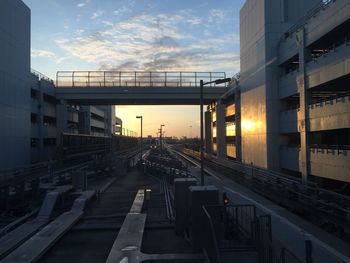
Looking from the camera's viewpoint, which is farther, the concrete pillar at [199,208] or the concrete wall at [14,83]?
the concrete wall at [14,83]

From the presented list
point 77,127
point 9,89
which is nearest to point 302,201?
point 9,89

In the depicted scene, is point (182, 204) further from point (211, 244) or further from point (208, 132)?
point (208, 132)

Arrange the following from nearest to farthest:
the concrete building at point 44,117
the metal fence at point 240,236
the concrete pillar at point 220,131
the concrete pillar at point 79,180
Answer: the metal fence at point 240,236, the concrete pillar at point 79,180, the concrete building at point 44,117, the concrete pillar at point 220,131

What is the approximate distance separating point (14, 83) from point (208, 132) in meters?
31.5

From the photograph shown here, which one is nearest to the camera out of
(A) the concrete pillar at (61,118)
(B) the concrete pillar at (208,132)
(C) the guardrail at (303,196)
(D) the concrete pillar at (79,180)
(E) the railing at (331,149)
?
(C) the guardrail at (303,196)

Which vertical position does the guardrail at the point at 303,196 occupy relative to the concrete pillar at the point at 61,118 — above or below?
below

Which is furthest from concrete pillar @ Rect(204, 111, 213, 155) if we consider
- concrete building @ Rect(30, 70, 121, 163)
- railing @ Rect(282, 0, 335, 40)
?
railing @ Rect(282, 0, 335, 40)

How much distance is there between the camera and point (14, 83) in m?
38.4

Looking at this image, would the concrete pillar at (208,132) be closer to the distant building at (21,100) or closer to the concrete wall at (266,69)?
the distant building at (21,100)

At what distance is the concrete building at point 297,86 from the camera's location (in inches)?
901

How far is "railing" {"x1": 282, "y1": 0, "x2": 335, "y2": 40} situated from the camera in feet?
80.8

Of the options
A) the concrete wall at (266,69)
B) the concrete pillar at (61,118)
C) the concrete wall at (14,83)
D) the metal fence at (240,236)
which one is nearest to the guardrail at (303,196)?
the concrete wall at (266,69)

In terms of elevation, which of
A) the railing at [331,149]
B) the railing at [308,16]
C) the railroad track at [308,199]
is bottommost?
the railroad track at [308,199]

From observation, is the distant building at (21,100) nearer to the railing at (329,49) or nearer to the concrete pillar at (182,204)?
the railing at (329,49)
